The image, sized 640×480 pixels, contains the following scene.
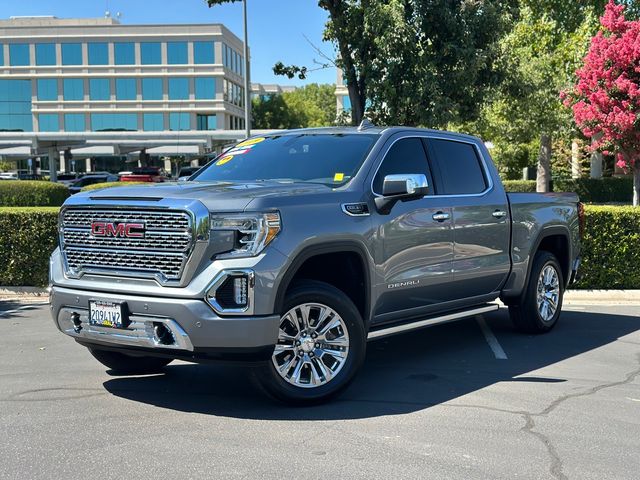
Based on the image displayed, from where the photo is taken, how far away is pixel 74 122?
77.7 meters

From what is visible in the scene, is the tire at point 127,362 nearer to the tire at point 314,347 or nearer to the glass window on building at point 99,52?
the tire at point 314,347

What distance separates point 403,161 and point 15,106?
80731 millimetres

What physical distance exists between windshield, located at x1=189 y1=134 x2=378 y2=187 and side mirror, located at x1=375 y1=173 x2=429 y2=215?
336mm

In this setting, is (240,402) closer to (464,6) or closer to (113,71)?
(464,6)

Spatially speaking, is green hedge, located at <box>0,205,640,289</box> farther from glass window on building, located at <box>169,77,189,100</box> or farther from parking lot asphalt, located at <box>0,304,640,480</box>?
glass window on building, located at <box>169,77,189,100</box>

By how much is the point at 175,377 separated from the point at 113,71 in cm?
7681

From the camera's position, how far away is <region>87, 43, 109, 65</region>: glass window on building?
77562 millimetres

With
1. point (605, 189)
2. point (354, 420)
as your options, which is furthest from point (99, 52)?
point (354, 420)

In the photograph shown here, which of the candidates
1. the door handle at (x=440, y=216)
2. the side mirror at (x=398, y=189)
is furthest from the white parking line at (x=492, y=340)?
the side mirror at (x=398, y=189)

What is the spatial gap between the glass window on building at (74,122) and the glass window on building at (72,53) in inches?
217

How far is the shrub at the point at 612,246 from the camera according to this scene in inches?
416

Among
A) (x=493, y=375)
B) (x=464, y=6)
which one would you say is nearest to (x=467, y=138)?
(x=493, y=375)

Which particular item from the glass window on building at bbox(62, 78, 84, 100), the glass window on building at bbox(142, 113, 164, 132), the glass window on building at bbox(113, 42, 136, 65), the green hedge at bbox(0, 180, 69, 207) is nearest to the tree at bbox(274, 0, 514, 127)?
the green hedge at bbox(0, 180, 69, 207)

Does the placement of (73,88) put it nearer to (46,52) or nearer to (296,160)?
(46,52)
